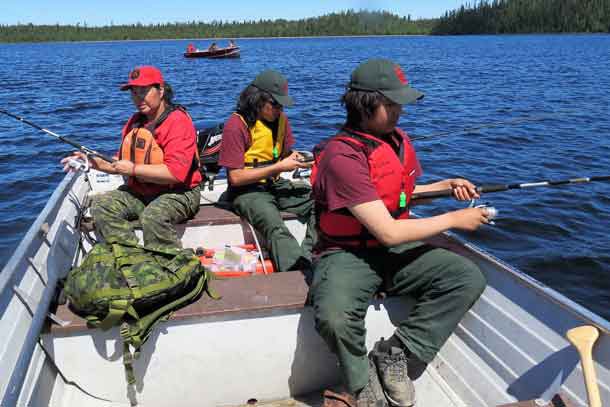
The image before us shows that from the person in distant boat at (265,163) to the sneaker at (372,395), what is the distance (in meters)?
1.17

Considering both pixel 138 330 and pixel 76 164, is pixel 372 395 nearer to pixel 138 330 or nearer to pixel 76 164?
pixel 138 330

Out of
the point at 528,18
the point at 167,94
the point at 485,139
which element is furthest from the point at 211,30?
the point at 167,94

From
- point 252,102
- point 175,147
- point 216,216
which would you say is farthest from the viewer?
point 216,216

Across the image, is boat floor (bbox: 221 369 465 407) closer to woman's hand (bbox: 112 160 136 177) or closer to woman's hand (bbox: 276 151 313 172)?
woman's hand (bbox: 276 151 313 172)

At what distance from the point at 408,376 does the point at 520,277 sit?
2.69ft

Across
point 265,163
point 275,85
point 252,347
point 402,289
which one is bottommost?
point 252,347

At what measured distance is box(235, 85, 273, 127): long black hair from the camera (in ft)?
13.5

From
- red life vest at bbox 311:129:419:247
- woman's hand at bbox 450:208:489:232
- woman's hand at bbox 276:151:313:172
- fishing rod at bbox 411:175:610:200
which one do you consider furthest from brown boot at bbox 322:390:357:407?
woman's hand at bbox 276:151:313:172

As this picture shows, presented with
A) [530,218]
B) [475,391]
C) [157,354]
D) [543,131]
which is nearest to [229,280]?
[157,354]

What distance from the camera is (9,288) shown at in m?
2.64

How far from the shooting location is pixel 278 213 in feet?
13.4

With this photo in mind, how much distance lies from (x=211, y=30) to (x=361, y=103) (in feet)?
353

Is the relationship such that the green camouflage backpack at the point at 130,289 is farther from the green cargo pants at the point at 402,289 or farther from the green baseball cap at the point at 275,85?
the green baseball cap at the point at 275,85

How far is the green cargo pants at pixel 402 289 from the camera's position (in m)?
2.65
